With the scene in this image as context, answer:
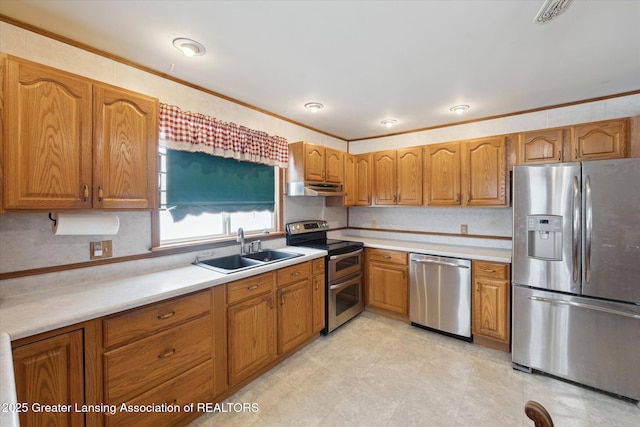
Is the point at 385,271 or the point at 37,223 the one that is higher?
the point at 37,223

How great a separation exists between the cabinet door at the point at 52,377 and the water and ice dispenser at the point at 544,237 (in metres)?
3.19

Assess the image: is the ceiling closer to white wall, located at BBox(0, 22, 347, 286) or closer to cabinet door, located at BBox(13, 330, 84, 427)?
white wall, located at BBox(0, 22, 347, 286)

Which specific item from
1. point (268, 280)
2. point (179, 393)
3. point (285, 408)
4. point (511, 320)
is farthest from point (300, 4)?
point (511, 320)

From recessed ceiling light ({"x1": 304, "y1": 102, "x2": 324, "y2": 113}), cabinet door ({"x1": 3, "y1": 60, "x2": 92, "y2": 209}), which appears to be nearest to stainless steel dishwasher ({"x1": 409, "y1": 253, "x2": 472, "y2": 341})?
recessed ceiling light ({"x1": 304, "y1": 102, "x2": 324, "y2": 113})

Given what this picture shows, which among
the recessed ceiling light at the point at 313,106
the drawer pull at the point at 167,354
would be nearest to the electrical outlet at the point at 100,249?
the drawer pull at the point at 167,354

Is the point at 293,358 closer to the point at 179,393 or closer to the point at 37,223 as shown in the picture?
the point at 179,393

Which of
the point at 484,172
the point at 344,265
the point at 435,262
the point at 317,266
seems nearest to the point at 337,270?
the point at 344,265

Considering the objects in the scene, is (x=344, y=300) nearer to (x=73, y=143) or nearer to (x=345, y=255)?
(x=345, y=255)

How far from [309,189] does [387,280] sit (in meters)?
1.51

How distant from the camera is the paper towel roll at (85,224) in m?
1.57

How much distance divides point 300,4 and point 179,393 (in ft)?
7.93

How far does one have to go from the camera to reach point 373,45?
5.85 feet

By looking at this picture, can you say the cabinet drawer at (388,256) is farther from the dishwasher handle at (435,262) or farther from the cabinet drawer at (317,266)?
the cabinet drawer at (317,266)

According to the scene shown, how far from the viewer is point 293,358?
2.58 metres
